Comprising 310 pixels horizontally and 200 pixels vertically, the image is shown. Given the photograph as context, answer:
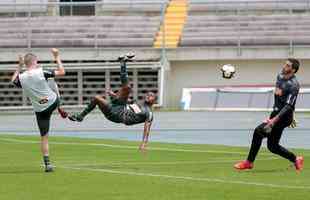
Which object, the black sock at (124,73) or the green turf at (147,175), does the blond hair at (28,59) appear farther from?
the black sock at (124,73)

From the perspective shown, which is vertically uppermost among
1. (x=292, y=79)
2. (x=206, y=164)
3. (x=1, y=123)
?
(x=292, y=79)

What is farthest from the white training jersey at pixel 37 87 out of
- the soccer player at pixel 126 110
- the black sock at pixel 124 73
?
the soccer player at pixel 126 110

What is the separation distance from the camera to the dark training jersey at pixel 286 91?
48.7 feet

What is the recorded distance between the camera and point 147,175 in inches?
564

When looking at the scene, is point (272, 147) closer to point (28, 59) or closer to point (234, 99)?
point (28, 59)

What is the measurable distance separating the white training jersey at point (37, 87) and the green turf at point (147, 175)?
1.11 metres

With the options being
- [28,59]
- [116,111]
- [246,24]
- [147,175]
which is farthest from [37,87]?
[246,24]

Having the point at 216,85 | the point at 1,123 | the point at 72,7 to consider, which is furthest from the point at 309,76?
the point at 1,123

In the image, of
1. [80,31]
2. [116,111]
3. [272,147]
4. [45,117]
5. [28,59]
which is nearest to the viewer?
[28,59]

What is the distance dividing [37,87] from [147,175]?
2277mm

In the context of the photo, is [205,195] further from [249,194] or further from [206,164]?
[206,164]

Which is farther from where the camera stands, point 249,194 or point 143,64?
point 143,64

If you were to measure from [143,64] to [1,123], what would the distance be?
10.1 meters

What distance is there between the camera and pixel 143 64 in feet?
142
